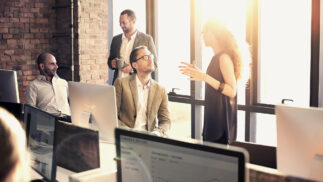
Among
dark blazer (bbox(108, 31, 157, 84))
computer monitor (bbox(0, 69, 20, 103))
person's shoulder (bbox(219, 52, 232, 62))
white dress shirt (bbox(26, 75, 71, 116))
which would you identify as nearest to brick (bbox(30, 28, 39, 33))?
dark blazer (bbox(108, 31, 157, 84))

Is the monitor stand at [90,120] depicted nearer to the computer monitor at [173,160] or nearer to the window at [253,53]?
the computer monitor at [173,160]

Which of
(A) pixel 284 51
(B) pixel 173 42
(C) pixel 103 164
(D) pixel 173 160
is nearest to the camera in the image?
(D) pixel 173 160

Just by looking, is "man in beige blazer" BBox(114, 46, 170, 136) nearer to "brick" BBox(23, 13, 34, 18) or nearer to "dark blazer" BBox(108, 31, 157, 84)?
"dark blazer" BBox(108, 31, 157, 84)

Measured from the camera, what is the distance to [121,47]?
197 inches

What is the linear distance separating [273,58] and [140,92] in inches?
71.6

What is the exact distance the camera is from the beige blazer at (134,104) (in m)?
3.27

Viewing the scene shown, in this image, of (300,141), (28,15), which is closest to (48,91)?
(28,15)

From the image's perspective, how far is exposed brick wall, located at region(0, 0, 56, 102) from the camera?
18.1ft

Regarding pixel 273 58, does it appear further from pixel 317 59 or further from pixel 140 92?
pixel 140 92

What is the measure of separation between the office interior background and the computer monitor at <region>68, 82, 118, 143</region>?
239cm

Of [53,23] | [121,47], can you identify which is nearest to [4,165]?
[121,47]

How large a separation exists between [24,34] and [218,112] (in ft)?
11.5

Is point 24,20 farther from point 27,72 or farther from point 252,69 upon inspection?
point 252,69

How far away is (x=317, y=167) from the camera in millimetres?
1796
